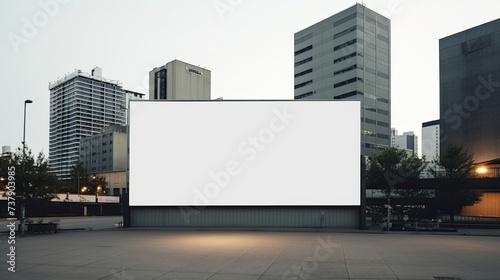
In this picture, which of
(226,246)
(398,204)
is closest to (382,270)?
(226,246)

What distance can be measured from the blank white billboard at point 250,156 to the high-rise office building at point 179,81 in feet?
472

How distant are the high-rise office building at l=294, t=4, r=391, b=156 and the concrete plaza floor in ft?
401

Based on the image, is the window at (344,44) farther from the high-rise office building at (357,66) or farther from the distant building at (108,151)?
the distant building at (108,151)

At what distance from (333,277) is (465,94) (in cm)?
9688

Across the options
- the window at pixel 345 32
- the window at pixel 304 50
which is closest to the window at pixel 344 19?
the window at pixel 345 32

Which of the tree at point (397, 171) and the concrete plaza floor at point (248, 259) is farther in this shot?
the tree at point (397, 171)

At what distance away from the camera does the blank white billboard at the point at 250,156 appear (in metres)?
36.3

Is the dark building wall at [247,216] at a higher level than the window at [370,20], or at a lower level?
lower

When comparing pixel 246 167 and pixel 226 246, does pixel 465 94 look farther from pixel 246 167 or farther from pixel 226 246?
pixel 226 246

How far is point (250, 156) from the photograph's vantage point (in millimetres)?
36594

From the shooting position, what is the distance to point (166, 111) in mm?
38125

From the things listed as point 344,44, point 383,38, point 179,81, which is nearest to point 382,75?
point 383,38

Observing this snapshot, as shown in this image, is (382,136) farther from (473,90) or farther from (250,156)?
(250,156)

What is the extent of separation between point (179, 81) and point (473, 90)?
12622 centimetres
